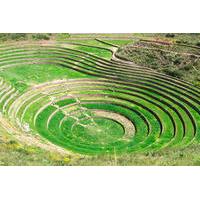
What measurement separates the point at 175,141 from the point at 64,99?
57.9ft

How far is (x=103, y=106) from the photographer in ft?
187

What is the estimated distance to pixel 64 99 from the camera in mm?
58156

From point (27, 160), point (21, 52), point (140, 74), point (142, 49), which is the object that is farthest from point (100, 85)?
point (27, 160)

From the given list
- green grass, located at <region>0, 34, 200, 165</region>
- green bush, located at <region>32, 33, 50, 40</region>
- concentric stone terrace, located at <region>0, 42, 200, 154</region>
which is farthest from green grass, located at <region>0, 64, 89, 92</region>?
green bush, located at <region>32, 33, 50, 40</region>

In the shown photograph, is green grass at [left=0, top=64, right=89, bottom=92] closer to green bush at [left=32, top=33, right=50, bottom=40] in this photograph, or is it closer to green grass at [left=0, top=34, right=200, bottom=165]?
green grass at [left=0, top=34, right=200, bottom=165]

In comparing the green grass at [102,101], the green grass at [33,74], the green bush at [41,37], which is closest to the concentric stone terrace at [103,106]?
the green grass at [102,101]

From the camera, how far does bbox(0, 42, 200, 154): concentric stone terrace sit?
1924 inches

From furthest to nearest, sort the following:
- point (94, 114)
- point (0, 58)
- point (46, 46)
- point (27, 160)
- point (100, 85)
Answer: point (46, 46) → point (0, 58) → point (100, 85) → point (94, 114) → point (27, 160)

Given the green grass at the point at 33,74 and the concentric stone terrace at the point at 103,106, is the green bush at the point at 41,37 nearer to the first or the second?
the concentric stone terrace at the point at 103,106

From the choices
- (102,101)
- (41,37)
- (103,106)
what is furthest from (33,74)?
(103,106)

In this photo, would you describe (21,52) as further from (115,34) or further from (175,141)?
(175,141)

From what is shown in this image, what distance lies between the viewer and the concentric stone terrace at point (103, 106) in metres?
48.9

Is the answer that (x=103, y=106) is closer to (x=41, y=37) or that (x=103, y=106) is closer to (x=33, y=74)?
(x=33, y=74)

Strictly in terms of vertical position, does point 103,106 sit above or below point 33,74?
below
